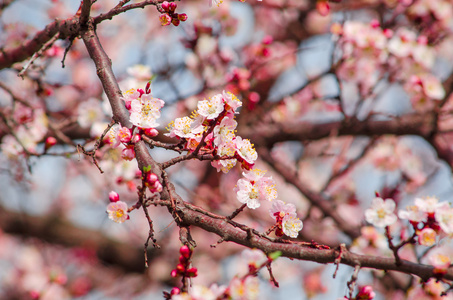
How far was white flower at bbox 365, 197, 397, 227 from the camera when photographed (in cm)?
205

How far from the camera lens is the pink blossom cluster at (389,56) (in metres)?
4.08

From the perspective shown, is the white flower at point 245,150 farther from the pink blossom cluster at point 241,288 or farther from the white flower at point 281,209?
the pink blossom cluster at point 241,288

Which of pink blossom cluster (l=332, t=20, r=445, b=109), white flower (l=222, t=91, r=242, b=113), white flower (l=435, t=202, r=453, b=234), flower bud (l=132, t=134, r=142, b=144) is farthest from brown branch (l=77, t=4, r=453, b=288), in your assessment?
pink blossom cluster (l=332, t=20, r=445, b=109)

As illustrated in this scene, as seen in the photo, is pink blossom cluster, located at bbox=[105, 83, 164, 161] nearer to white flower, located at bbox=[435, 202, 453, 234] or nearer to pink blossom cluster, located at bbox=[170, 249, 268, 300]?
pink blossom cluster, located at bbox=[170, 249, 268, 300]

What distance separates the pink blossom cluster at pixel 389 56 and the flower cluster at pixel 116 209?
2.86 meters

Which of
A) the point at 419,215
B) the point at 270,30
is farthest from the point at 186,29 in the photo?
the point at 270,30

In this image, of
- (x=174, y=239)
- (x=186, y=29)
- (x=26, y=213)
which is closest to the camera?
(x=186, y=29)

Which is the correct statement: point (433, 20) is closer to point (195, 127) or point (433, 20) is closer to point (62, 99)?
point (195, 127)

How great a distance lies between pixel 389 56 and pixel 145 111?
11.7 feet

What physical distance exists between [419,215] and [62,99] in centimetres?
681

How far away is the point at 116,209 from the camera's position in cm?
171

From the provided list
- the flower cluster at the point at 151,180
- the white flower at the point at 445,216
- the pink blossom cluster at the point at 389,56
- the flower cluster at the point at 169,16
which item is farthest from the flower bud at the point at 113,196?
the pink blossom cluster at the point at 389,56

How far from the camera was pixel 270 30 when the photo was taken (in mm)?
7609

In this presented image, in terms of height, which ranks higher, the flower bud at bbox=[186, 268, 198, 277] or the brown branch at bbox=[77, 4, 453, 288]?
the brown branch at bbox=[77, 4, 453, 288]
